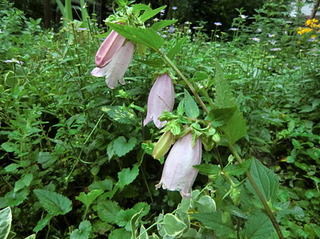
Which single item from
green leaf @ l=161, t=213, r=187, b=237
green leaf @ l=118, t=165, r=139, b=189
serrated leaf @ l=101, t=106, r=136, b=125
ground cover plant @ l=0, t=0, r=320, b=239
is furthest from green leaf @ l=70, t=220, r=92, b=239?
serrated leaf @ l=101, t=106, r=136, b=125

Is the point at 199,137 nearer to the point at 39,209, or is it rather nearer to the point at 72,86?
the point at 39,209

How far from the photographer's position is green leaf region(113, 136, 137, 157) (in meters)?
1.06

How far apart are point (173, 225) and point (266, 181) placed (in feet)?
0.87

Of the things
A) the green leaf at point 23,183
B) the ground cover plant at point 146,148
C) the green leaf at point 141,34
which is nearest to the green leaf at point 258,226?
the ground cover plant at point 146,148

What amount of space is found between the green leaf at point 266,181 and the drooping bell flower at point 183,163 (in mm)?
216

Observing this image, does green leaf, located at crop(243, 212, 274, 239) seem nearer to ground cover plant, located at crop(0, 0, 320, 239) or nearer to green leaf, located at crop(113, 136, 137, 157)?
ground cover plant, located at crop(0, 0, 320, 239)

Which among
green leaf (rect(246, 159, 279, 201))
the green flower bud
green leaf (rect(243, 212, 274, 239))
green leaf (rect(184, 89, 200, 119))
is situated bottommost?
green leaf (rect(243, 212, 274, 239))

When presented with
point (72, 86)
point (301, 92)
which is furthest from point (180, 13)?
point (72, 86)

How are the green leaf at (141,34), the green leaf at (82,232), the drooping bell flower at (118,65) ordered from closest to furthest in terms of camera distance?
the green leaf at (141,34)
the drooping bell flower at (118,65)
the green leaf at (82,232)

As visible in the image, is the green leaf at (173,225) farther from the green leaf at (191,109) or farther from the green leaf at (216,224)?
the green leaf at (191,109)

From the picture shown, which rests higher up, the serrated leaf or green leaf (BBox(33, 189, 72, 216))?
the serrated leaf

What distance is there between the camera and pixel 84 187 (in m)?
1.31

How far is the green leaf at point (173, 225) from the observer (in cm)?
69

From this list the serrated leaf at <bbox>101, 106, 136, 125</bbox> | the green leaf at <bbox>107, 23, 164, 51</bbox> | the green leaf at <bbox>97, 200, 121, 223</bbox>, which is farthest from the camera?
the serrated leaf at <bbox>101, 106, 136, 125</bbox>
